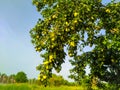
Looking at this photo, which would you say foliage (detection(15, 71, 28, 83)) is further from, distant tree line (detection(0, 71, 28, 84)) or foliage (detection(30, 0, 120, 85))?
foliage (detection(30, 0, 120, 85))

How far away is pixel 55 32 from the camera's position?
24719mm

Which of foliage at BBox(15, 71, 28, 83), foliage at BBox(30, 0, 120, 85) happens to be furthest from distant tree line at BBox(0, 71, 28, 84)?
foliage at BBox(30, 0, 120, 85)

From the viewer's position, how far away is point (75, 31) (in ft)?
82.5

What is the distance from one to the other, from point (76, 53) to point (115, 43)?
3.12 meters

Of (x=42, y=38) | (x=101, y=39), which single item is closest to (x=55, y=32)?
(x=42, y=38)

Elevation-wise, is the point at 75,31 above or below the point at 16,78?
below

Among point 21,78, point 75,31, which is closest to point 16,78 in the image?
point 21,78

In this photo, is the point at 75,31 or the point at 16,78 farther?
the point at 16,78

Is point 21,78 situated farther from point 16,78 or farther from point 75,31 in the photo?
point 75,31

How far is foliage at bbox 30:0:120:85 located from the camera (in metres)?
24.8

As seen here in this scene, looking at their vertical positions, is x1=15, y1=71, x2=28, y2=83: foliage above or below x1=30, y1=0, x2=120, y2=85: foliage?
above

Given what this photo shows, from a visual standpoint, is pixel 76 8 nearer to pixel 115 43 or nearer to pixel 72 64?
pixel 115 43

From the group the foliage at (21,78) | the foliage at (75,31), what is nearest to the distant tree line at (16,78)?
the foliage at (21,78)

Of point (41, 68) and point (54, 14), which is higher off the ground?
point (54, 14)
